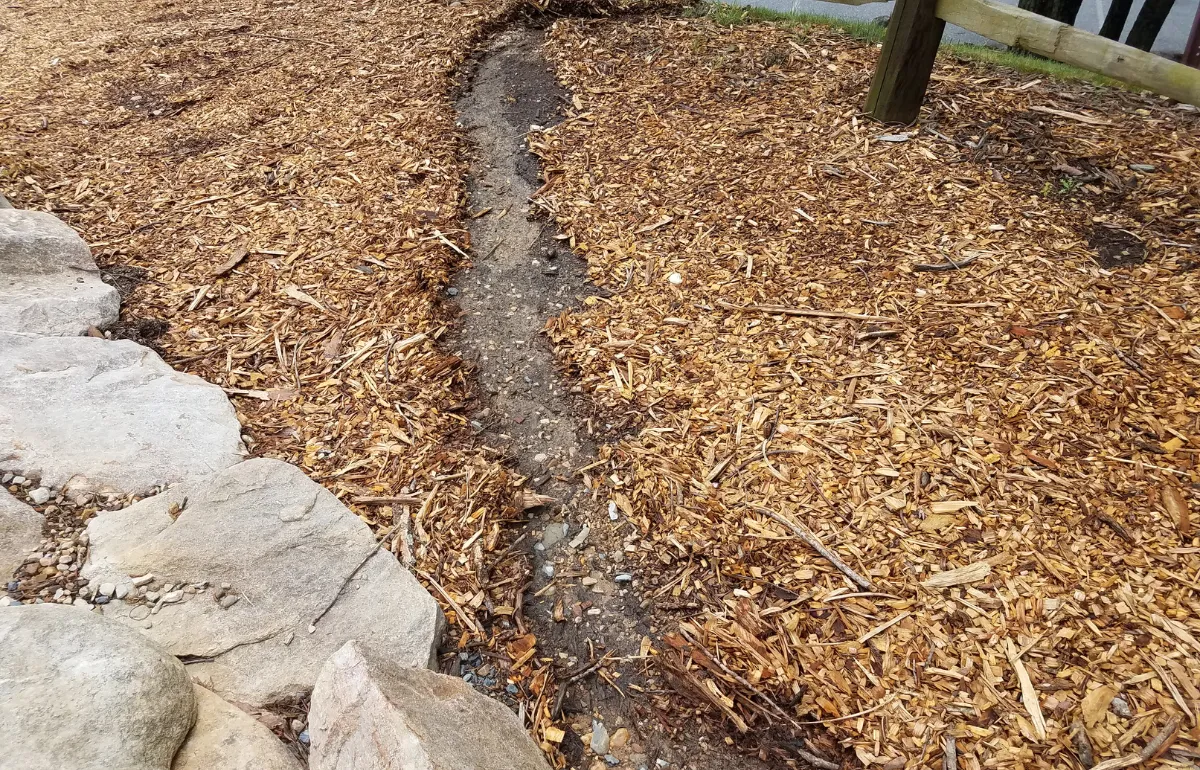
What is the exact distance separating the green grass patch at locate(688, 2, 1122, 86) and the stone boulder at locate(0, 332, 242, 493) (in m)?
5.03

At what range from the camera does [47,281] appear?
4.09 metres

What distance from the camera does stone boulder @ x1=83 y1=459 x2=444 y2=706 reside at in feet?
7.83

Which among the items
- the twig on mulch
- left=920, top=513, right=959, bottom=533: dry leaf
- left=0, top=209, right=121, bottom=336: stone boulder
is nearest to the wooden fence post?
left=920, top=513, right=959, bottom=533: dry leaf

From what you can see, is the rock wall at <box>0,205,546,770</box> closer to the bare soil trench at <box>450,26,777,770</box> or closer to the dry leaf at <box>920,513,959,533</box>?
Answer: the bare soil trench at <box>450,26,777,770</box>

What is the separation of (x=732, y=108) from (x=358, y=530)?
13.2ft

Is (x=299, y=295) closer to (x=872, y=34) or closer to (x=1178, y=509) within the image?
(x=1178, y=509)

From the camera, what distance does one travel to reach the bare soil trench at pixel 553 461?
2.48 meters

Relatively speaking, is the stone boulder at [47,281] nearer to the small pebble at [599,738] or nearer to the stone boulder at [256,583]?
the stone boulder at [256,583]

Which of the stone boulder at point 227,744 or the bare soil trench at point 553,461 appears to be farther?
the bare soil trench at point 553,461

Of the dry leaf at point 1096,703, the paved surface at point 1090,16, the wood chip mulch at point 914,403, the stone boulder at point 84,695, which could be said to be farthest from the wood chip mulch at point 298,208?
the paved surface at point 1090,16

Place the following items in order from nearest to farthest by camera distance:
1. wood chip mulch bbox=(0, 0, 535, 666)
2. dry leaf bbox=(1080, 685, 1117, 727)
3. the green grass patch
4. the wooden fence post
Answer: dry leaf bbox=(1080, 685, 1117, 727)
wood chip mulch bbox=(0, 0, 535, 666)
the wooden fence post
the green grass patch

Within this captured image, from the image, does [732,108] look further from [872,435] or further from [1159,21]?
[1159,21]

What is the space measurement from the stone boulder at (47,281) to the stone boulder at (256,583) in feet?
5.27

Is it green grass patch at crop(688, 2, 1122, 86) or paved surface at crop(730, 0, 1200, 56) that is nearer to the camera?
green grass patch at crop(688, 2, 1122, 86)
